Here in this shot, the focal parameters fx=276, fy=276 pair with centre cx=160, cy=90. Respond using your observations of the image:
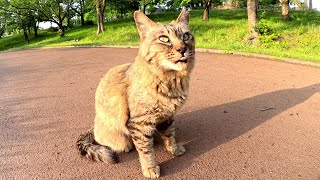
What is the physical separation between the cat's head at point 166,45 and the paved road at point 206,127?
4.48ft

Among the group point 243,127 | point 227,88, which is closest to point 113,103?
point 243,127

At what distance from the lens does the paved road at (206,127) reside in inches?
139

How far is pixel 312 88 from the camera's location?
6.67m

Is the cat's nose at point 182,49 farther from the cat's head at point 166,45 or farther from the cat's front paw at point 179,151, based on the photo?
the cat's front paw at point 179,151

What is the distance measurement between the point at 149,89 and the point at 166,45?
570 millimetres

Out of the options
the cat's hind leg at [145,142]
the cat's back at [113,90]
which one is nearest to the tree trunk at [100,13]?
the cat's back at [113,90]

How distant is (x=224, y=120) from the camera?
5012 mm

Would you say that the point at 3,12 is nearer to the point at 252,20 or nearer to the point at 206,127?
the point at 252,20

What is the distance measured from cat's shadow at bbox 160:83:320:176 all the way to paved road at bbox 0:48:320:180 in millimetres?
15

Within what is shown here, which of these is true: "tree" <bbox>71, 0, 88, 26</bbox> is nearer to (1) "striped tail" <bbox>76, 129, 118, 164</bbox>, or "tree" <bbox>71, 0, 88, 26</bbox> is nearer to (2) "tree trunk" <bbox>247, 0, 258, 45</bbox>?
(2) "tree trunk" <bbox>247, 0, 258, 45</bbox>

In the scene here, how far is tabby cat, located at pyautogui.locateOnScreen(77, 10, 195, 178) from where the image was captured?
323cm

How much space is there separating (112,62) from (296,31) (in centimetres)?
1347

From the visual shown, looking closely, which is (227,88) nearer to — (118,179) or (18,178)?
(118,179)

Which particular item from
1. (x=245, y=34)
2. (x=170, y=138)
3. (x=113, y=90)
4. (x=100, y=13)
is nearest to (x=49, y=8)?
(x=100, y=13)
